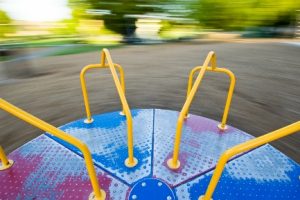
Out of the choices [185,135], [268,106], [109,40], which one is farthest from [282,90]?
[109,40]

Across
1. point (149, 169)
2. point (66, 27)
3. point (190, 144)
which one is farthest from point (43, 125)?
point (66, 27)

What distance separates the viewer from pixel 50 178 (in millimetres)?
2188

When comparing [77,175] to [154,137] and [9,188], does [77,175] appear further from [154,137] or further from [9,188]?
[154,137]

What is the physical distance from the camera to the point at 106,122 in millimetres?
3100

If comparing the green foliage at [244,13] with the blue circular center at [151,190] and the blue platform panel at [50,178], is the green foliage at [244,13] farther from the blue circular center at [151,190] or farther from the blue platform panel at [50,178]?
the blue circular center at [151,190]

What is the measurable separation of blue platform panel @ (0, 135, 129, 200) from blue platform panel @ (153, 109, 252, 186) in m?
0.46

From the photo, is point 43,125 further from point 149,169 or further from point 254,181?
point 254,181

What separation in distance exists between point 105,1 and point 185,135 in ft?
42.6

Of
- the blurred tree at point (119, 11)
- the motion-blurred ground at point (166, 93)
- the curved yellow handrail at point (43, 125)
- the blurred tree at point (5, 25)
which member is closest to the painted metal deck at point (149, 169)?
the curved yellow handrail at point (43, 125)

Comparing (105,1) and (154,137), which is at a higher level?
(105,1)

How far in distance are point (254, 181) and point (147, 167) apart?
1.01 m

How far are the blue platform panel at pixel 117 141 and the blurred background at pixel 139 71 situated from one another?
89 centimetres

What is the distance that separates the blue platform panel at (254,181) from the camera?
6.59 ft

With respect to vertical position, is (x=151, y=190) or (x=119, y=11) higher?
(x=119, y=11)
